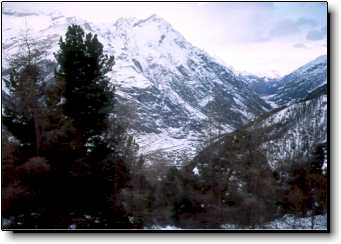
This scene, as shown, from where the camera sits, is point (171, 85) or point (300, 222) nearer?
point (300, 222)

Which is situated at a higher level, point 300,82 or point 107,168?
point 300,82

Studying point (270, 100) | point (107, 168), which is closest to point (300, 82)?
point (270, 100)

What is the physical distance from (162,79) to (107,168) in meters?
0.71

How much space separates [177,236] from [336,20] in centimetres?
179

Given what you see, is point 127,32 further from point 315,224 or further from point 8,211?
point 315,224

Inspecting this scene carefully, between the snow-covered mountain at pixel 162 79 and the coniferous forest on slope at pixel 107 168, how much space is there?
0.24 feet

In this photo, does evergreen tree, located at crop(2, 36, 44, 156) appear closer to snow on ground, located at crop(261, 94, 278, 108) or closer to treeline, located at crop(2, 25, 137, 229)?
treeline, located at crop(2, 25, 137, 229)

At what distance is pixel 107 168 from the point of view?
3607mm

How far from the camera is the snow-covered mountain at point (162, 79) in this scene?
363 cm

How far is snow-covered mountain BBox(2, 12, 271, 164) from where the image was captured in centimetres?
363

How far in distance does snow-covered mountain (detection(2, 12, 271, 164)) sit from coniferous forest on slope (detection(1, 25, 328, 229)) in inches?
2.9

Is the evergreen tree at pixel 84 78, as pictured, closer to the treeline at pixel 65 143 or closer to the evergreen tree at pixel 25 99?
the treeline at pixel 65 143

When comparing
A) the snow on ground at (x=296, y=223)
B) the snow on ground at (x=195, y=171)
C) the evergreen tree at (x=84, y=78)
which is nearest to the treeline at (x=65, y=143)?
the evergreen tree at (x=84, y=78)

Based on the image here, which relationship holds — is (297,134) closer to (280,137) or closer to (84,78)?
(280,137)
